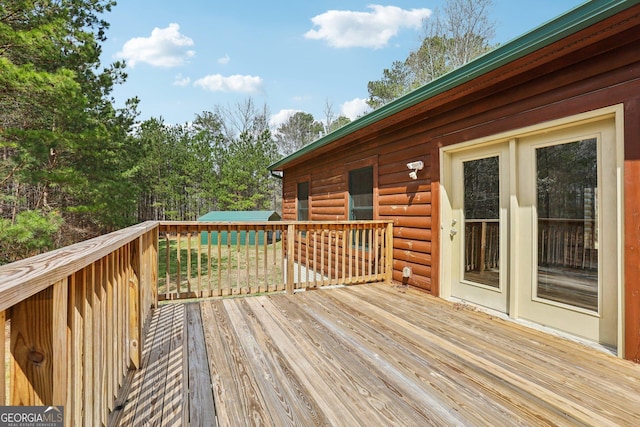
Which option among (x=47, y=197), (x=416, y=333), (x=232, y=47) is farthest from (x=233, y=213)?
(x=416, y=333)

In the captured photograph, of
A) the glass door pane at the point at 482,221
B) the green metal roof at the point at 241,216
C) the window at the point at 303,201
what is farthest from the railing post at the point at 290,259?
the green metal roof at the point at 241,216

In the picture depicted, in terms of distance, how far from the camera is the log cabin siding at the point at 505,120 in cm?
214

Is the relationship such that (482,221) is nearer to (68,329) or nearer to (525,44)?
(525,44)

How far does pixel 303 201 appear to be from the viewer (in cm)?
773

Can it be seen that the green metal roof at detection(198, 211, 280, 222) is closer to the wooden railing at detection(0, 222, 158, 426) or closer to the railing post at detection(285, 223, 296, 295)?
the railing post at detection(285, 223, 296, 295)

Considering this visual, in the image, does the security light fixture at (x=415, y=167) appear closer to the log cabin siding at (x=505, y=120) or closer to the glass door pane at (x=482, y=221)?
the log cabin siding at (x=505, y=120)

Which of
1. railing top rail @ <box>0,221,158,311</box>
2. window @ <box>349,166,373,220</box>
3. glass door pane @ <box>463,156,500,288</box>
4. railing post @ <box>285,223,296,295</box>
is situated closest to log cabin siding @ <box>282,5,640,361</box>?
window @ <box>349,166,373,220</box>

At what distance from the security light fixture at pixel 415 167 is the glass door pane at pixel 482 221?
55 cm

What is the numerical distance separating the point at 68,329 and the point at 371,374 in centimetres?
163

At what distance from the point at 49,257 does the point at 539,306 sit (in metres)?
3.41

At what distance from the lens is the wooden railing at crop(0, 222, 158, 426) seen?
723mm

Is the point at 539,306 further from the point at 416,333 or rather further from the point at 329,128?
the point at 329,128

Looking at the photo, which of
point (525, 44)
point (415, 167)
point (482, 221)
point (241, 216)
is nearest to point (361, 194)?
point (415, 167)

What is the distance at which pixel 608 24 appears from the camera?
201 cm
